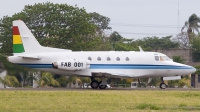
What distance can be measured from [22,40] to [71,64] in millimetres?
4292

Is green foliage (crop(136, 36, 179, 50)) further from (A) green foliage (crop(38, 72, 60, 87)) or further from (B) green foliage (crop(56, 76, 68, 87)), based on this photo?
(A) green foliage (crop(38, 72, 60, 87))

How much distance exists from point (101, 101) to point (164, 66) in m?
18.6

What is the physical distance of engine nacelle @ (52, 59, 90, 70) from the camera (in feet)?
148

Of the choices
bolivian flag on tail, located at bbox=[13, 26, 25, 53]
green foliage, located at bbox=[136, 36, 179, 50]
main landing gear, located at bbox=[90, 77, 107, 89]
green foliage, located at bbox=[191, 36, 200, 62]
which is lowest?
main landing gear, located at bbox=[90, 77, 107, 89]

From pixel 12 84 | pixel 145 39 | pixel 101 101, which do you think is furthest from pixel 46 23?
pixel 145 39

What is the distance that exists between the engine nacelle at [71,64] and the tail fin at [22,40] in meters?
2.22

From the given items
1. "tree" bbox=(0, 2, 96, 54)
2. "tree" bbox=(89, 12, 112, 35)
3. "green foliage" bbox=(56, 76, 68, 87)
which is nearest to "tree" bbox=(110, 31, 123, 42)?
"tree" bbox=(89, 12, 112, 35)

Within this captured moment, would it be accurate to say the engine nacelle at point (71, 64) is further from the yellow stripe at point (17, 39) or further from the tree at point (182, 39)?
the tree at point (182, 39)

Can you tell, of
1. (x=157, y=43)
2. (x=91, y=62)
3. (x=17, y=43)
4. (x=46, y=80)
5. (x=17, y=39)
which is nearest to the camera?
(x=17, y=43)

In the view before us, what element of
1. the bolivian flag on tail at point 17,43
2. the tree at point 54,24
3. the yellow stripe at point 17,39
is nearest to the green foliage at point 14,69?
the bolivian flag on tail at point 17,43

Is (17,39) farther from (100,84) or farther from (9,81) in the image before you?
(100,84)

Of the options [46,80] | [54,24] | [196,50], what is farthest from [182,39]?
[46,80]

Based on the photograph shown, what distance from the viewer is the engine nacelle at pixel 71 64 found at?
148 ft

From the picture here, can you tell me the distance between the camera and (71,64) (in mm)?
45062
